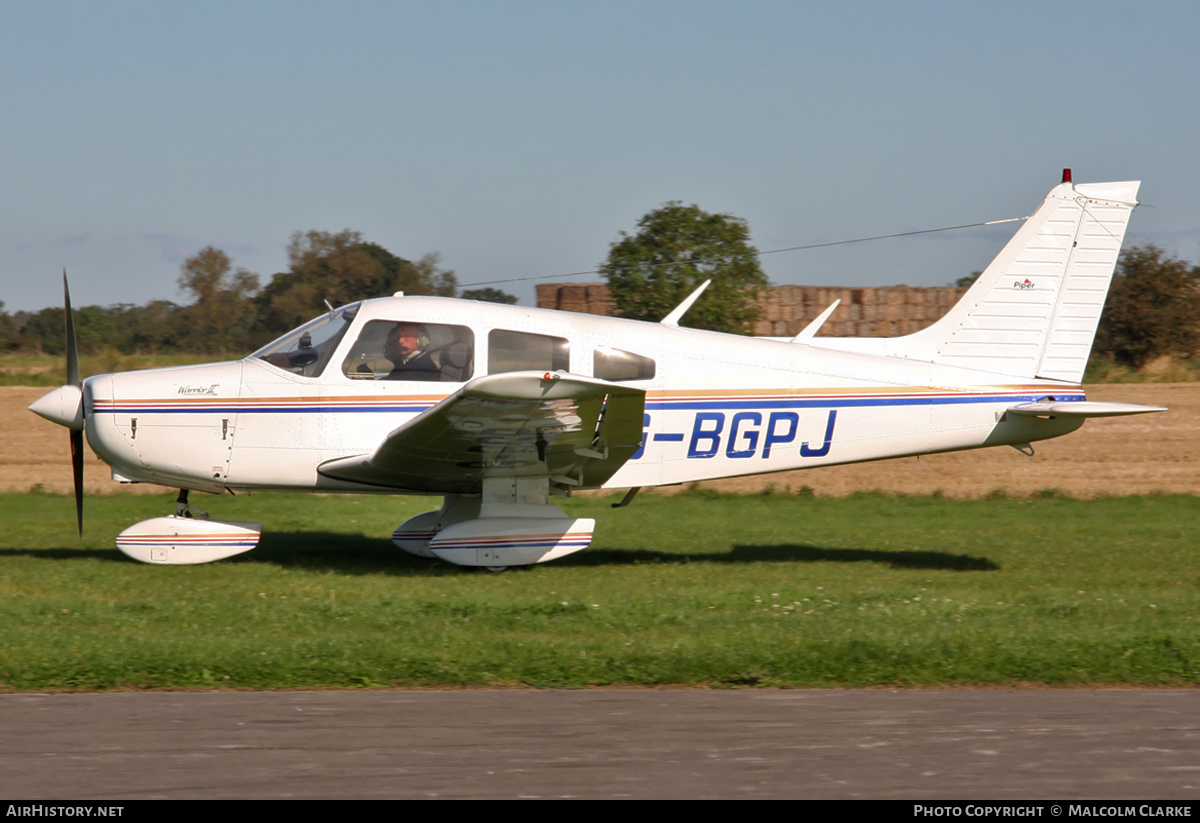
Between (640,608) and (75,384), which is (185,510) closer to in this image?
(75,384)

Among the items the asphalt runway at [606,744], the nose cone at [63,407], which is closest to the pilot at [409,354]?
the nose cone at [63,407]

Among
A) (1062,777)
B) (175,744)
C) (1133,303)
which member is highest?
(1133,303)

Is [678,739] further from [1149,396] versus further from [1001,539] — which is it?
[1149,396]

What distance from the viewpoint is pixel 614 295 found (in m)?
16.2

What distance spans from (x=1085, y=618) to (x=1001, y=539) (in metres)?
3.66

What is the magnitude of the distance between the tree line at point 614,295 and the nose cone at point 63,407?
5405 mm

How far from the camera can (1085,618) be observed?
21.6ft

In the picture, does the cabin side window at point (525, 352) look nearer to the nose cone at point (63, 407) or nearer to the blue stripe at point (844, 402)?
the blue stripe at point (844, 402)

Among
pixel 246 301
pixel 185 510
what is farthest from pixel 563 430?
pixel 246 301

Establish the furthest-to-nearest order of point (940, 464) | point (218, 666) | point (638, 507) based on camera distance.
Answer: point (940, 464) < point (638, 507) < point (218, 666)

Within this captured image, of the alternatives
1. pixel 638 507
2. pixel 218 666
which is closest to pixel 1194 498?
pixel 638 507

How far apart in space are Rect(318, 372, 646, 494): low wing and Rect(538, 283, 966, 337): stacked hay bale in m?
9.39

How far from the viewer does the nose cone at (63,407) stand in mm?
8266
